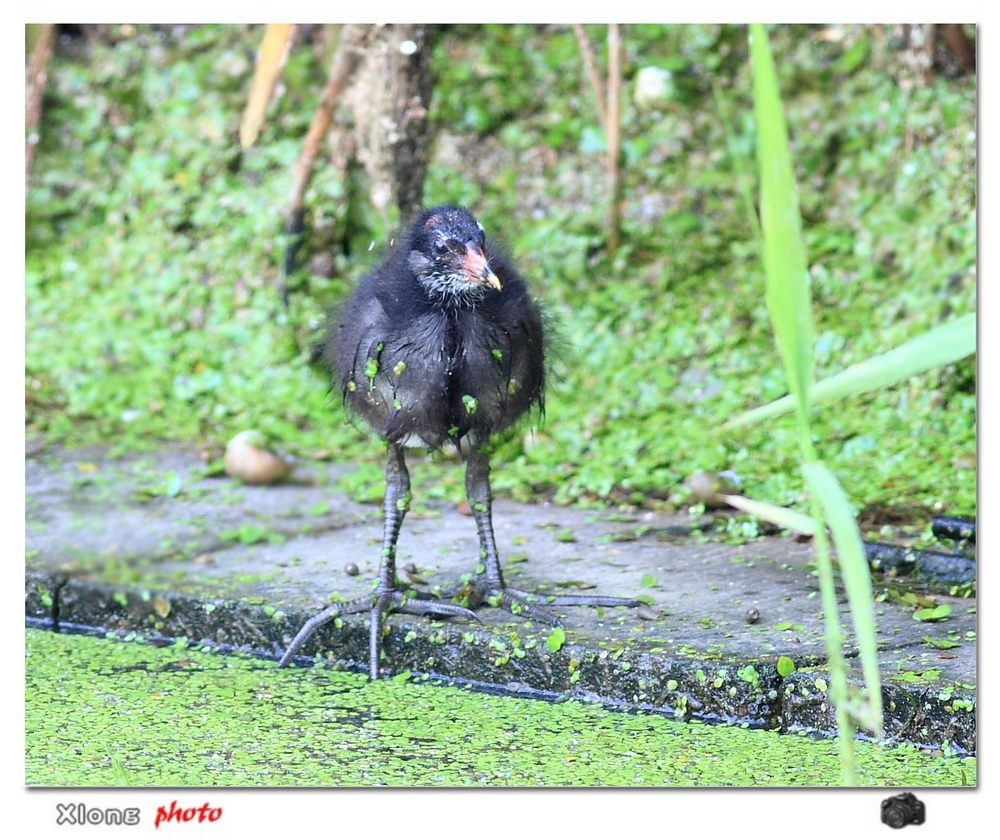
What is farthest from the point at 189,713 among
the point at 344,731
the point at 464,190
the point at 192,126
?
the point at 192,126

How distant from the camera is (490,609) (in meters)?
3.64

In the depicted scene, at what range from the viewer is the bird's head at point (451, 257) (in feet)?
10.6

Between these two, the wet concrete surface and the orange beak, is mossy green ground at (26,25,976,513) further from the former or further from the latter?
the orange beak

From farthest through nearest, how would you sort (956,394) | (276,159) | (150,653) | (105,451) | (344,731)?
(276,159), (105,451), (956,394), (150,653), (344,731)

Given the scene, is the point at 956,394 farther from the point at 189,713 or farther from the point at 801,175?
the point at 189,713

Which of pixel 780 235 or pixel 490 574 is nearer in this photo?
pixel 780 235

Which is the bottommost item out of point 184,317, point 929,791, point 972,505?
point 929,791

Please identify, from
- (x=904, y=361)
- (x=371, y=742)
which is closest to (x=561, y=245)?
(x=371, y=742)

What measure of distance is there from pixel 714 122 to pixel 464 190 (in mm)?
1113

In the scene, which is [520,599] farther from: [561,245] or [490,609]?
[561,245]

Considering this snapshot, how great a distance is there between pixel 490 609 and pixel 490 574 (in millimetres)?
108

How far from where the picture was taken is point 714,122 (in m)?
5.99
